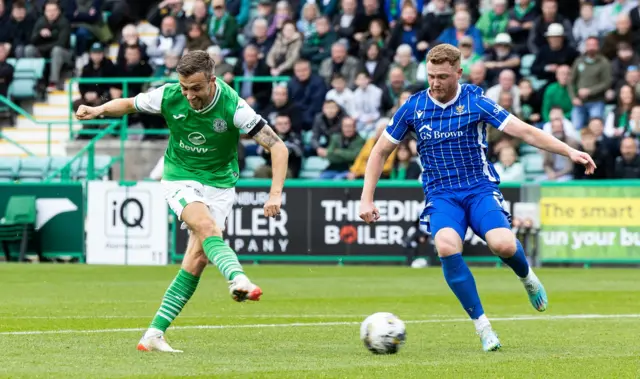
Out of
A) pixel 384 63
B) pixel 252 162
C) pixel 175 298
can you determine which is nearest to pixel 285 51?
pixel 384 63

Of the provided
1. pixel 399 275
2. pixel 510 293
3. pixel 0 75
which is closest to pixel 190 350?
pixel 510 293

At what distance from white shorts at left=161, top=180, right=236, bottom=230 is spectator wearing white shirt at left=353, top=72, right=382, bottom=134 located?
15056 millimetres

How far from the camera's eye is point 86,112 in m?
9.56

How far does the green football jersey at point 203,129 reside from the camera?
9555 millimetres

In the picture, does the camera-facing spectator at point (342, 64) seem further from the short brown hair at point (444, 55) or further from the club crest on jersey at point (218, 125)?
the club crest on jersey at point (218, 125)

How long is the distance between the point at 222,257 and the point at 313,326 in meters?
2.91

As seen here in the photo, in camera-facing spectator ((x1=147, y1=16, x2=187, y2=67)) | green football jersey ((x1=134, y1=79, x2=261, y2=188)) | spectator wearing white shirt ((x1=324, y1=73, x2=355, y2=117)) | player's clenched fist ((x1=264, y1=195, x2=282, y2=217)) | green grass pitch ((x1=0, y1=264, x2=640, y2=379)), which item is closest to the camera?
green grass pitch ((x1=0, y1=264, x2=640, y2=379))

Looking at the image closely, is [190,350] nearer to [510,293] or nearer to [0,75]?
[510,293]

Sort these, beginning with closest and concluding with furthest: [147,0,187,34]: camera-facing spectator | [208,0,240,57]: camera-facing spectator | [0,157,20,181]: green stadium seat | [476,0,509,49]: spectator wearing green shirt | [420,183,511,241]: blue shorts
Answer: [420,183,511,241]: blue shorts < [476,0,509,49]: spectator wearing green shirt < [0,157,20,181]: green stadium seat < [208,0,240,57]: camera-facing spectator < [147,0,187,34]: camera-facing spectator

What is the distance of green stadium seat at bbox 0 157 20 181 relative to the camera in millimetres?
26375

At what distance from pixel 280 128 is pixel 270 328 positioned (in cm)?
1308

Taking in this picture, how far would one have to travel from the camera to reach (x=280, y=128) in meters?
24.5

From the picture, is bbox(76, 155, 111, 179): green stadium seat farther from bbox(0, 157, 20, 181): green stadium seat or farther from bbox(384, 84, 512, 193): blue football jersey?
bbox(384, 84, 512, 193): blue football jersey

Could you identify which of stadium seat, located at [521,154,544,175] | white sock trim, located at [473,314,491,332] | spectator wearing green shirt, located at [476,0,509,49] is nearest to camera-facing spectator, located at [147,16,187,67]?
spectator wearing green shirt, located at [476,0,509,49]
